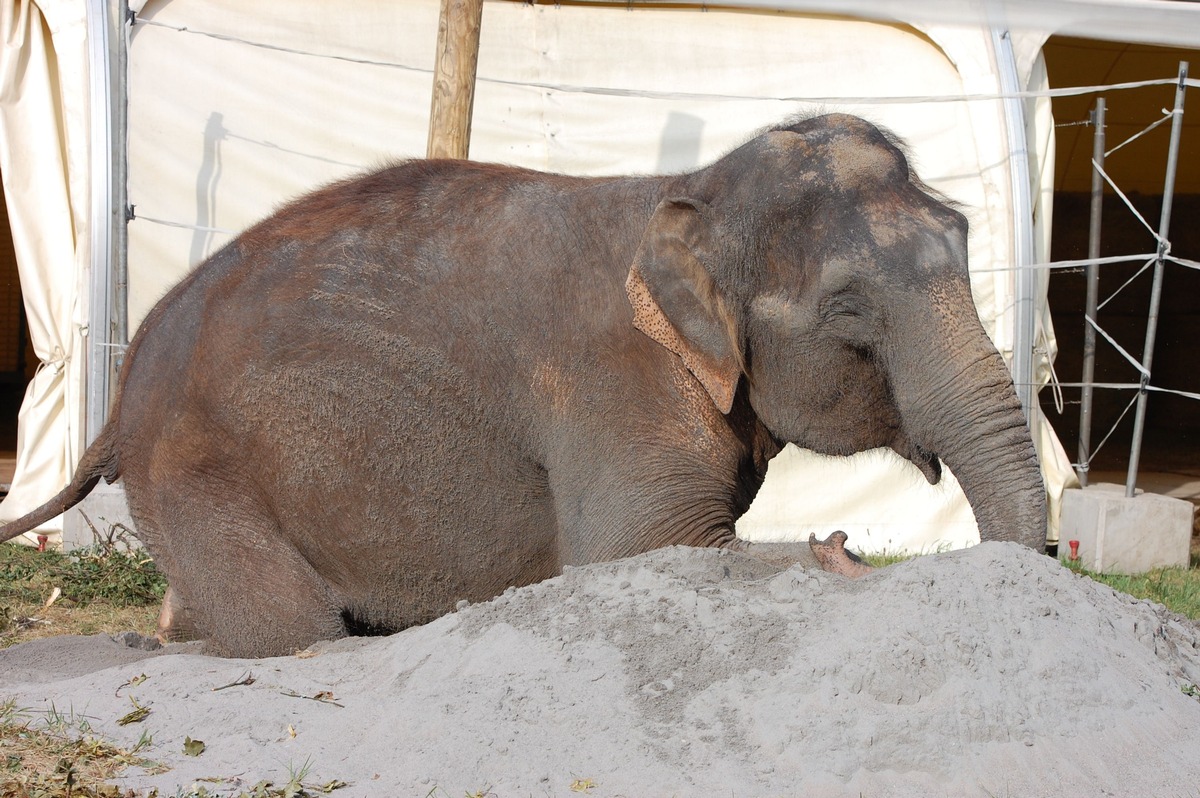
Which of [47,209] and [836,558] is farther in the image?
[47,209]

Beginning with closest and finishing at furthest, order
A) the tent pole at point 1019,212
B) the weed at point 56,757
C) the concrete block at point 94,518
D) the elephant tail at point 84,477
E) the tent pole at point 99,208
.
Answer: the weed at point 56,757
the elephant tail at point 84,477
the concrete block at point 94,518
the tent pole at point 99,208
the tent pole at point 1019,212

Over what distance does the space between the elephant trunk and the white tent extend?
14.4 ft

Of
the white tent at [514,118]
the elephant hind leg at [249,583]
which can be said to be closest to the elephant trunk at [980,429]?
the elephant hind leg at [249,583]

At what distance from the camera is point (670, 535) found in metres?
4.14

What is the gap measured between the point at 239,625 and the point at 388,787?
1.64 m

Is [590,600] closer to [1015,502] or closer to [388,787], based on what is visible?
[388,787]

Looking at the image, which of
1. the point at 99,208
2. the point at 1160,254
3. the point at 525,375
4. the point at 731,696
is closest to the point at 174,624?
the point at 525,375

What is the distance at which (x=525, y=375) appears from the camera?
4402 mm

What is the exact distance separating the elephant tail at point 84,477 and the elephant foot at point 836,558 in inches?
103

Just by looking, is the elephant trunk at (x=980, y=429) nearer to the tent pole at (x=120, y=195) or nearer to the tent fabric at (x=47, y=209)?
the tent pole at (x=120, y=195)

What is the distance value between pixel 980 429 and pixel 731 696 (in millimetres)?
1187

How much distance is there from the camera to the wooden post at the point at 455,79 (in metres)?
7.25

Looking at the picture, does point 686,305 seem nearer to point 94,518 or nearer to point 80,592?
point 80,592

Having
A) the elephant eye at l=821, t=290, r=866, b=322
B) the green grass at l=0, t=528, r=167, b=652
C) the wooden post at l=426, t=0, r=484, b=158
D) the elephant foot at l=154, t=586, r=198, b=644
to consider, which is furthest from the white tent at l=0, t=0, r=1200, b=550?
the elephant eye at l=821, t=290, r=866, b=322
